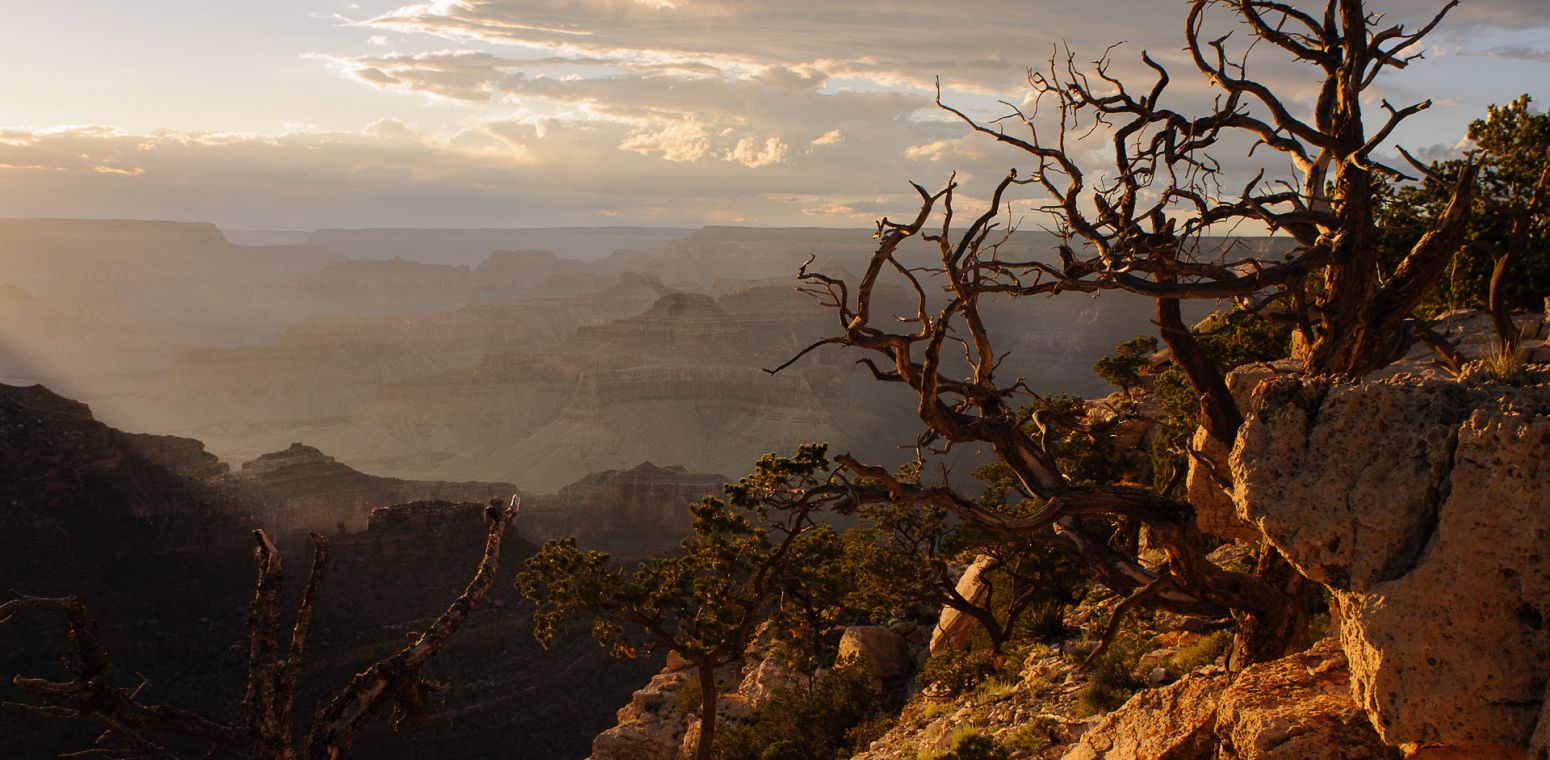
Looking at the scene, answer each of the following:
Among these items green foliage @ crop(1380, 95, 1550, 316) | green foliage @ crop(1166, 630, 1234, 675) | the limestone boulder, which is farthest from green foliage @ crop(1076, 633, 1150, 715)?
green foliage @ crop(1380, 95, 1550, 316)

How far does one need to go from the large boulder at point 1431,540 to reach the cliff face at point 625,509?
55303 millimetres

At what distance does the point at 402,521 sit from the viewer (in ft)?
133

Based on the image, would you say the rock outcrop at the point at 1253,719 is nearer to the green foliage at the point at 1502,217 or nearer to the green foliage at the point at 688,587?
the green foliage at the point at 688,587

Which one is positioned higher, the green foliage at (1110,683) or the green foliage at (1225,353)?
the green foliage at (1225,353)

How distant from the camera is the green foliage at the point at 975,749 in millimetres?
9531

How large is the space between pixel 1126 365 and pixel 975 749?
59.0 ft

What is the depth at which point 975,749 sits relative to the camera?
977 centimetres

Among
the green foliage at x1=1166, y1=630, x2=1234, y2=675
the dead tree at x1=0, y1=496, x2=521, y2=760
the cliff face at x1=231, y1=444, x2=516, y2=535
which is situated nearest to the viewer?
the dead tree at x1=0, y1=496, x2=521, y2=760

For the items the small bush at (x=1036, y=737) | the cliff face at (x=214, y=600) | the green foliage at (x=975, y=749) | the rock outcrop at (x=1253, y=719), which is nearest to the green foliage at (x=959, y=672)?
the green foliage at (x=975, y=749)

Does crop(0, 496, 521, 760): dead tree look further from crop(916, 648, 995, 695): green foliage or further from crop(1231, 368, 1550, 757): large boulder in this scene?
crop(916, 648, 995, 695): green foliage

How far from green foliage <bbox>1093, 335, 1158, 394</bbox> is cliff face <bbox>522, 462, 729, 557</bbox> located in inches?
1434

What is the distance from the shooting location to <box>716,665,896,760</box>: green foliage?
55.4 feet

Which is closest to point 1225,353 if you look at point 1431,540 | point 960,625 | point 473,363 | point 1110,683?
point 960,625

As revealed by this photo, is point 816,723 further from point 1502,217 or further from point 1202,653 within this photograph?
point 1502,217
